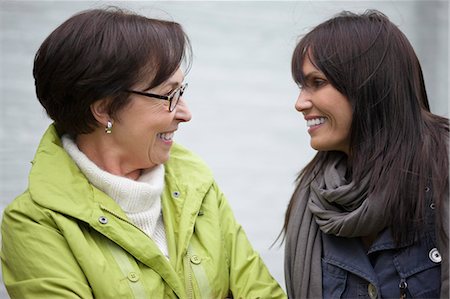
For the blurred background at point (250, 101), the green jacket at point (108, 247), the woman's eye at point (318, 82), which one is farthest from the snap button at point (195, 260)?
the blurred background at point (250, 101)

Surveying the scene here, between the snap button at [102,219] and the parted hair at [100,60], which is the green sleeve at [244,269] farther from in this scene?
the parted hair at [100,60]

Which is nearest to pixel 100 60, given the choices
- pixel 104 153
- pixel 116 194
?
pixel 104 153

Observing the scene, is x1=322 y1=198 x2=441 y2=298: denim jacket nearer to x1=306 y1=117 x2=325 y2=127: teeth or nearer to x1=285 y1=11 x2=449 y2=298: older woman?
x1=285 y1=11 x2=449 y2=298: older woman

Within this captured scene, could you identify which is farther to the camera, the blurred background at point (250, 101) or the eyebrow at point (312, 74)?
the blurred background at point (250, 101)

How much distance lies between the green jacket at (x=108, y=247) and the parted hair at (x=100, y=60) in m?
0.14

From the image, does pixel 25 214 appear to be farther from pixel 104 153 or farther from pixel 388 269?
pixel 388 269

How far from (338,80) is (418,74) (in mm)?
273

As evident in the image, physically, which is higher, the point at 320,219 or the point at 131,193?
the point at 131,193

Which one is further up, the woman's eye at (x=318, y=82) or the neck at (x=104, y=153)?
the woman's eye at (x=318, y=82)

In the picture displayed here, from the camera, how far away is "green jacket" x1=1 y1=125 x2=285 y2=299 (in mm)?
2455

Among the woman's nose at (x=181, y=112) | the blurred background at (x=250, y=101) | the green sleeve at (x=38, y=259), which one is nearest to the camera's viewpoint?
the green sleeve at (x=38, y=259)

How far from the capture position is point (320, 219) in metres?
2.77

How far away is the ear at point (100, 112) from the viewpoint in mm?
2668

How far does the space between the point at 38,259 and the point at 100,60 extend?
0.62m
